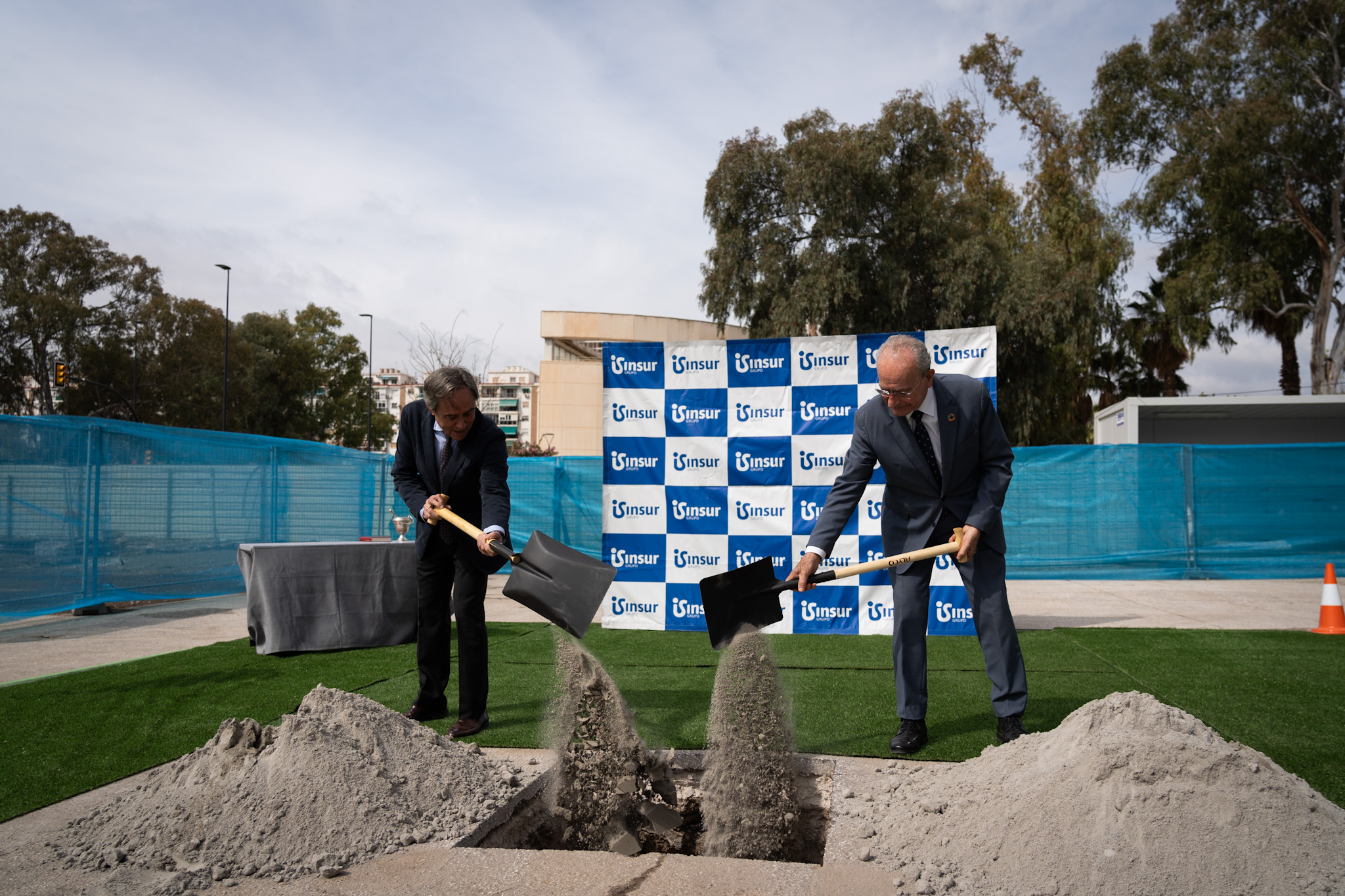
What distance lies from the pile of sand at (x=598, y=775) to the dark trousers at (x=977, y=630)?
114cm

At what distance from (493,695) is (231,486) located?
6.24m

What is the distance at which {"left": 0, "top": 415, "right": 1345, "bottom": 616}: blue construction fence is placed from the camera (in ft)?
24.0

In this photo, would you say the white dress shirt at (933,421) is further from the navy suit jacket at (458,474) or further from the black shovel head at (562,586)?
the navy suit jacket at (458,474)

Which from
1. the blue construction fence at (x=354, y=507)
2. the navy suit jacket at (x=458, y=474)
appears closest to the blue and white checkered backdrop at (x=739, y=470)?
the navy suit jacket at (x=458, y=474)

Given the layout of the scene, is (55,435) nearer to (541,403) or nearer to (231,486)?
(231,486)

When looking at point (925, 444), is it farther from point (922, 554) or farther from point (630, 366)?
point (630, 366)

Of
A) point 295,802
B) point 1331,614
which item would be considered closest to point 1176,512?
point 1331,614

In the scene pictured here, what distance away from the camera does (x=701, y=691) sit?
4.50 metres

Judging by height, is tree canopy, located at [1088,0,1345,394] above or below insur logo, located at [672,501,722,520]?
above

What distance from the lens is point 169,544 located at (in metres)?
8.62

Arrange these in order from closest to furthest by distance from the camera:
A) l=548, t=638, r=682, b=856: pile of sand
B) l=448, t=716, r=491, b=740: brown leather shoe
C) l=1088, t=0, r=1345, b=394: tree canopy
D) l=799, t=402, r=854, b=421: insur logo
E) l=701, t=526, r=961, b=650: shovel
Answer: l=548, t=638, r=682, b=856: pile of sand < l=701, t=526, r=961, b=650: shovel < l=448, t=716, r=491, b=740: brown leather shoe < l=799, t=402, r=854, b=421: insur logo < l=1088, t=0, r=1345, b=394: tree canopy

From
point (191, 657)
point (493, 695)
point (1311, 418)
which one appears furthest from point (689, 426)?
point (1311, 418)

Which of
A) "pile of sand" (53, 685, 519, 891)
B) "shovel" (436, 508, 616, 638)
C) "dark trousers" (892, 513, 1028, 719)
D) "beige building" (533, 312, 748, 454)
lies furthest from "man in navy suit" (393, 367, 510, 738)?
"beige building" (533, 312, 748, 454)

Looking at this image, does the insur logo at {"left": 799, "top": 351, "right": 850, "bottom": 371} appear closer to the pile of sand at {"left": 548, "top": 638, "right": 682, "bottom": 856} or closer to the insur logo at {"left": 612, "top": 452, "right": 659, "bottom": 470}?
the insur logo at {"left": 612, "top": 452, "right": 659, "bottom": 470}
